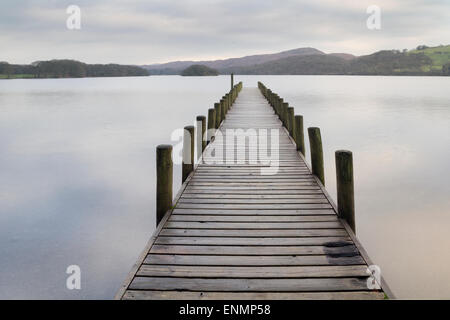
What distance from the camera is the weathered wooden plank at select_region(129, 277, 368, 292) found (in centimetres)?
298

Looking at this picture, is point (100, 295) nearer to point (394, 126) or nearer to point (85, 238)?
point (85, 238)

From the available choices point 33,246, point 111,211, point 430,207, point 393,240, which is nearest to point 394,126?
point 430,207

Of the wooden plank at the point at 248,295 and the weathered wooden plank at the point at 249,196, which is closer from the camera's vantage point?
the wooden plank at the point at 248,295

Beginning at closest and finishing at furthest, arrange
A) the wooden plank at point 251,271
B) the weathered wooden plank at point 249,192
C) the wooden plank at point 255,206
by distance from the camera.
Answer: the wooden plank at point 251,271 < the wooden plank at point 255,206 < the weathered wooden plank at point 249,192

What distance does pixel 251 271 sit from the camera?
128 inches

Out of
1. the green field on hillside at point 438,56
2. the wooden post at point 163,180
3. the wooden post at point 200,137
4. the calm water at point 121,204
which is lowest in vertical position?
the calm water at point 121,204

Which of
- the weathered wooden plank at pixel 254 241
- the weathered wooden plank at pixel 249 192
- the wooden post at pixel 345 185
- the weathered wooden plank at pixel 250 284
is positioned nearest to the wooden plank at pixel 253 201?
the weathered wooden plank at pixel 249 192

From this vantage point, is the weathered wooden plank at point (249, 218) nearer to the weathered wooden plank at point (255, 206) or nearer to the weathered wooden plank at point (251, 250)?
the weathered wooden plank at point (255, 206)

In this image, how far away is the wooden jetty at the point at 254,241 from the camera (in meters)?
2.99

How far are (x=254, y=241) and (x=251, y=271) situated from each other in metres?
0.59

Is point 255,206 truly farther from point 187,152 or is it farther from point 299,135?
point 299,135

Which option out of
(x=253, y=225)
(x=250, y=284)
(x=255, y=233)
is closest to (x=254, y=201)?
(x=253, y=225)

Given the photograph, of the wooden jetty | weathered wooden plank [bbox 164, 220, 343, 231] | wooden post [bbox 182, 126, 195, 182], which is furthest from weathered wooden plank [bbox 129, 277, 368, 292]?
wooden post [bbox 182, 126, 195, 182]
